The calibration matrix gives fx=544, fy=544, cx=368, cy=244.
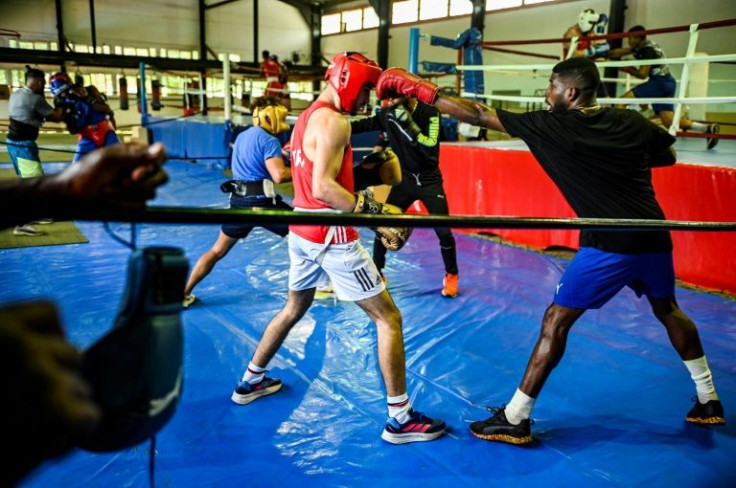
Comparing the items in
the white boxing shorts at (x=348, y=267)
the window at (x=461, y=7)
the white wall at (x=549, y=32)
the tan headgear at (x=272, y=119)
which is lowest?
the white boxing shorts at (x=348, y=267)

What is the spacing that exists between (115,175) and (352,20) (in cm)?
2530

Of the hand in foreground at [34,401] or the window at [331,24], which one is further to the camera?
the window at [331,24]

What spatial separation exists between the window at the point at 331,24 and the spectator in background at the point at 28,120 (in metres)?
20.9

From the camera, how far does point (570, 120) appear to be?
2199 millimetres

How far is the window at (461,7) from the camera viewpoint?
18875mm

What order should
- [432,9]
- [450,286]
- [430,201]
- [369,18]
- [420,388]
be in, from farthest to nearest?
[369,18] → [432,9] → [430,201] → [450,286] → [420,388]

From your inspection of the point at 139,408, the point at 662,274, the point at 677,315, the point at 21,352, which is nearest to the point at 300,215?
the point at 139,408

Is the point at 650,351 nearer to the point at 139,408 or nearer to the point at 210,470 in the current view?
the point at 210,470

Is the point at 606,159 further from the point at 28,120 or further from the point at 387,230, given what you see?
the point at 28,120

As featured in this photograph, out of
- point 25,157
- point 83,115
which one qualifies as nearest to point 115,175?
point 25,157

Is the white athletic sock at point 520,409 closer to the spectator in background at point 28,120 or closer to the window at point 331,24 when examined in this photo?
the spectator in background at point 28,120

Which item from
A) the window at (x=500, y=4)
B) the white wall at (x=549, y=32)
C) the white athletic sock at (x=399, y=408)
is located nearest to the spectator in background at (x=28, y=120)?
the white athletic sock at (x=399, y=408)

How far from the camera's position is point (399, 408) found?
7.54 ft

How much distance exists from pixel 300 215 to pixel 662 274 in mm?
1754
